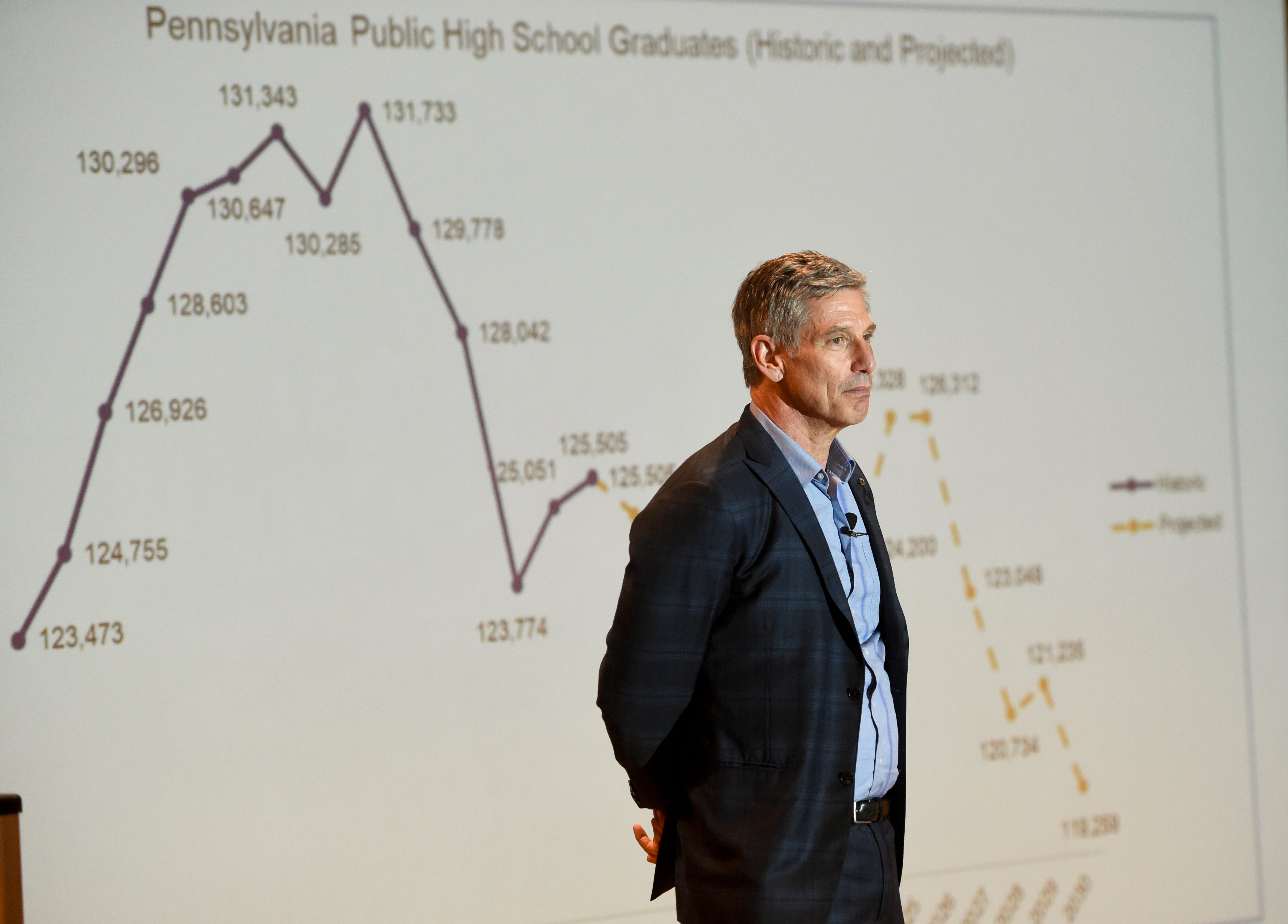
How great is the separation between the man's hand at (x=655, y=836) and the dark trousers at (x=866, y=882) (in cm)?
26

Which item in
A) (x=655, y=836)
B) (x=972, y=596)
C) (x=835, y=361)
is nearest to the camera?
(x=835, y=361)

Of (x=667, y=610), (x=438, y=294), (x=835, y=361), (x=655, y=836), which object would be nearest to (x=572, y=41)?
(x=438, y=294)

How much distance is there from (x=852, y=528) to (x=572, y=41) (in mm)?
1587

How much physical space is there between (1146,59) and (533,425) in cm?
187

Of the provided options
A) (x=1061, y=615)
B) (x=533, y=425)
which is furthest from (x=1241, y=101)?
(x=533, y=425)

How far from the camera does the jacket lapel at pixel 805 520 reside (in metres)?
1.65

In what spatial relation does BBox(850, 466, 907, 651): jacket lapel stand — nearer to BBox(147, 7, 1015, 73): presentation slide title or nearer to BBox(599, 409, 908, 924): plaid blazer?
BBox(599, 409, 908, 924): plaid blazer

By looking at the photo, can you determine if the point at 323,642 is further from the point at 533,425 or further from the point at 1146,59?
the point at 1146,59

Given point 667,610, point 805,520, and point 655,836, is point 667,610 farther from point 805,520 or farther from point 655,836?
point 655,836

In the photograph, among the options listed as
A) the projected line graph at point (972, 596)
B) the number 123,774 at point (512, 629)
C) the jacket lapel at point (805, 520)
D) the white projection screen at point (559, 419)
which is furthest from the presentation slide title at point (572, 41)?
the jacket lapel at point (805, 520)

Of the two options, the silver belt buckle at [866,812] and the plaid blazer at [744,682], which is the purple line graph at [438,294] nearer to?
the plaid blazer at [744,682]

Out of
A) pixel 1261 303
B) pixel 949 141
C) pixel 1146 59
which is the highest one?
pixel 1146 59

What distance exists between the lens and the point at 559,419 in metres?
2.81

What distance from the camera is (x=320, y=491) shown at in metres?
2.66
